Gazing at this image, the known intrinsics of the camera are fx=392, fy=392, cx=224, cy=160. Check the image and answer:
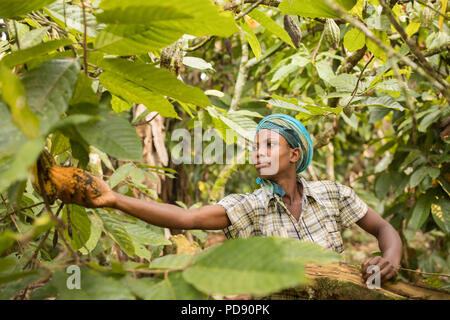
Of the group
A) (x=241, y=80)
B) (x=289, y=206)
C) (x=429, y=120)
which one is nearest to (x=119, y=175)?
(x=289, y=206)

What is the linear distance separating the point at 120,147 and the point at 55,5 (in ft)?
1.70

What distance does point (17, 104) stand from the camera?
54cm

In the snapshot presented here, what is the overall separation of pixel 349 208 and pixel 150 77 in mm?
966

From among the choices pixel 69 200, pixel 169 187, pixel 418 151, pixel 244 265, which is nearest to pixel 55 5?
pixel 69 200

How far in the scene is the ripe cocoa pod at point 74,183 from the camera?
2.73 feet

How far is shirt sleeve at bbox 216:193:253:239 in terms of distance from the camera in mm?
1318

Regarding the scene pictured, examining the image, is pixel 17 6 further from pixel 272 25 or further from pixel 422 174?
pixel 422 174

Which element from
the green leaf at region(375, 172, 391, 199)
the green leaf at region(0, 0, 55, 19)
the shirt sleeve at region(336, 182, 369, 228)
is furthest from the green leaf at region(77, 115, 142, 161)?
the green leaf at region(375, 172, 391, 199)

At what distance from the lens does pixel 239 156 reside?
217 centimetres

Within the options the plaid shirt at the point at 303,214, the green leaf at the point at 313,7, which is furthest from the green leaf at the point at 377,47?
the plaid shirt at the point at 303,214

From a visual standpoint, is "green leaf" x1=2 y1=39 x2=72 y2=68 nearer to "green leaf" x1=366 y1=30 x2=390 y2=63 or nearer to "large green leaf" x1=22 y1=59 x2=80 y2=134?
"large green leaf" x1=22 y1=59 x2=80 y2=134

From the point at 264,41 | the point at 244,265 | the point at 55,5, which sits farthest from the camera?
the point at 264,41

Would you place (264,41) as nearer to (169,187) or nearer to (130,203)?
(169,187)

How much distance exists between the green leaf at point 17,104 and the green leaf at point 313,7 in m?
0.75
